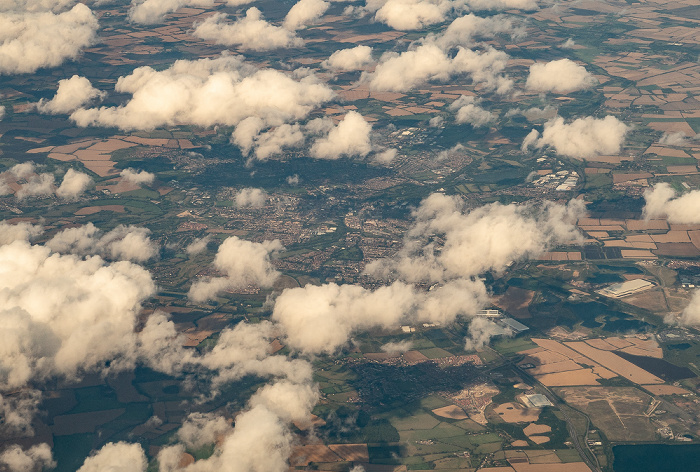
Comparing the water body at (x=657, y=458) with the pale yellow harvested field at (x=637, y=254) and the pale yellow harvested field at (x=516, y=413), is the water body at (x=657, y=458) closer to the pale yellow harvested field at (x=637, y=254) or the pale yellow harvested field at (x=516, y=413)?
the pale yellow harvested field at (x=516, y=413)

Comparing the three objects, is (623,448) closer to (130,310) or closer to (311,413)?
(311,413)

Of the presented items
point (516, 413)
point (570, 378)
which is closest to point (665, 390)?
point (570, 378)

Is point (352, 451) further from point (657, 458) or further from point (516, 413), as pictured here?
point (657, 458)

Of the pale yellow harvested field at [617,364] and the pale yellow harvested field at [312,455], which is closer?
the pale yellow harvested field at [312,455]

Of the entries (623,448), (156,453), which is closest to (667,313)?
(623,448)

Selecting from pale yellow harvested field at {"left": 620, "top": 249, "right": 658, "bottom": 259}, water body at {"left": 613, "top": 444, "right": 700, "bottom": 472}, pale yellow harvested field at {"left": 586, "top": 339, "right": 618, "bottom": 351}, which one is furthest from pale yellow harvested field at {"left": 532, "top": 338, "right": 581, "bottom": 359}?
pale yellow harvested field at {"left": 620, "top": 249, "right": 658, "bottom": 259}

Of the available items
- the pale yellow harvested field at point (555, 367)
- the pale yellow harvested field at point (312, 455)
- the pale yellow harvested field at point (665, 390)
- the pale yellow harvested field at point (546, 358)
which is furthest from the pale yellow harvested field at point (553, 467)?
the pale yellow harvested field at point (312, 455)
